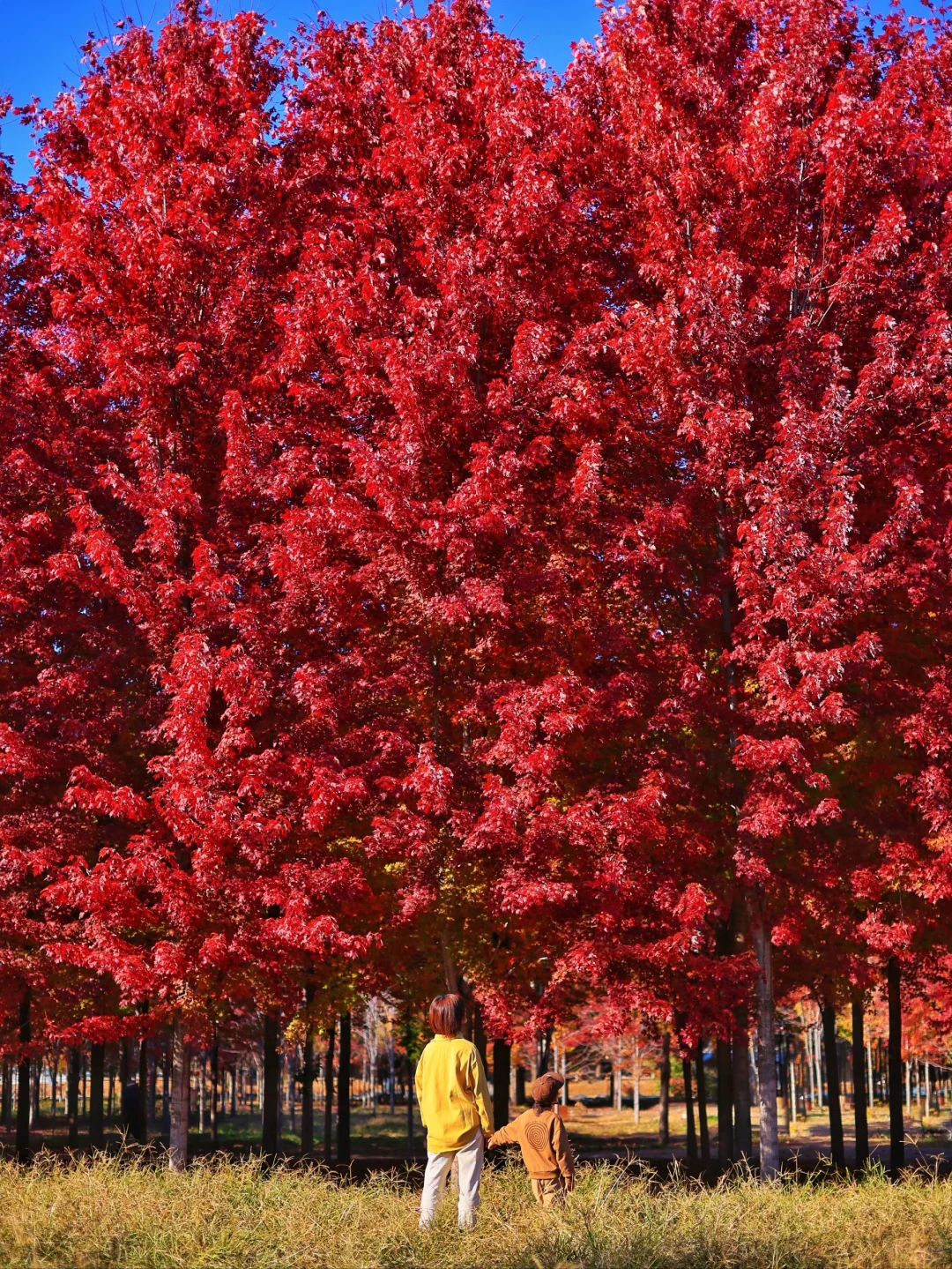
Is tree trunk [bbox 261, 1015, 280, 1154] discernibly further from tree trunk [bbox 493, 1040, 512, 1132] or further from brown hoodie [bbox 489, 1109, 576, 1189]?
brown hoodie [bbox 489, 1109, 576, 1189]

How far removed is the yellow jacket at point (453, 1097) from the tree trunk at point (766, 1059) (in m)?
6.06

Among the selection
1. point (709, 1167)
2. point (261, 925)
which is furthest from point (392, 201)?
point (709, 1167)

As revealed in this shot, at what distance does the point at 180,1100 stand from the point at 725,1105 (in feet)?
33.8

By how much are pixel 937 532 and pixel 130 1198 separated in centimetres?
1142

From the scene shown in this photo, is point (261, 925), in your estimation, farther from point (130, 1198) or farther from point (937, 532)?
point (937, 532)

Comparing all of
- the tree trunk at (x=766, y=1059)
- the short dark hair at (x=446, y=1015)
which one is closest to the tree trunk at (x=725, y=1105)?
the tree trunk at (x=766, y=1059)

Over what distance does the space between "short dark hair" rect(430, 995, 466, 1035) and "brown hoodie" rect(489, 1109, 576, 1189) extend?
3.68 feet

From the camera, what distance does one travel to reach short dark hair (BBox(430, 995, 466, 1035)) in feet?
29.2

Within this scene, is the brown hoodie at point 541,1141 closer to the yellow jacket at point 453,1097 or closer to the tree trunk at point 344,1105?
the yellow jacket at point 453,1097

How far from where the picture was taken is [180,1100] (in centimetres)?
1565

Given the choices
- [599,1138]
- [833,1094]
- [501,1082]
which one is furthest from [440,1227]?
[599,1138]

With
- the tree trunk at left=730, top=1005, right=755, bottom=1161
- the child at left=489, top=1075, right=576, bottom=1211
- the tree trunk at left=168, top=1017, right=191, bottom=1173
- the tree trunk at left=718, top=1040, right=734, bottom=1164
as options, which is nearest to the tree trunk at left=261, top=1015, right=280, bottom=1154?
the tree trunk at left=168, top=1017, right=191, bottom=1173

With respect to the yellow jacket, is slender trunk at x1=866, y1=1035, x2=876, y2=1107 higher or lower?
lower

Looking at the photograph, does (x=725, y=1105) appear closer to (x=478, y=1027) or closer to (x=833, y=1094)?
(x=833, y=1094)
